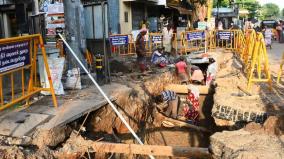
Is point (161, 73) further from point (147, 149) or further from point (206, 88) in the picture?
point (147, 149)

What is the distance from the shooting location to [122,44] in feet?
50.3

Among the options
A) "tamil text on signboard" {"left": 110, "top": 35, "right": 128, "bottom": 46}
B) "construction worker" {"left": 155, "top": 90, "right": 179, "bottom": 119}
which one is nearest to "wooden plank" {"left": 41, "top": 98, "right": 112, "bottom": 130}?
"construction worker" {"left": 155, "top": 90, "right": 179, "bottom": 119}

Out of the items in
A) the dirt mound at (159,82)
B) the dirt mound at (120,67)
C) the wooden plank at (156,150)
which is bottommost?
the wooden plank at (156,150)

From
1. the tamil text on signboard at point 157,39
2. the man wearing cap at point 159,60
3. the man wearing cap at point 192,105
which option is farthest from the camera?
the tamil text on signboard at point 157,39

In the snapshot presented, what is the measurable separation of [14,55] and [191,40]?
11.5 meters

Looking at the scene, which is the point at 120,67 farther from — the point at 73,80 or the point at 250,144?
the point at 250,144

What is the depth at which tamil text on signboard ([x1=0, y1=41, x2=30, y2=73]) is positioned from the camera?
5.62 metres

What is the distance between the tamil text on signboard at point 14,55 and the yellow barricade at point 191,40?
1070 cm

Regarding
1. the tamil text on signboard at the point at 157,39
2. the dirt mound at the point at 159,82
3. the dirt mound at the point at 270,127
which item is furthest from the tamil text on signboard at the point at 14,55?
the tamil text on signboard at the point at 157,39

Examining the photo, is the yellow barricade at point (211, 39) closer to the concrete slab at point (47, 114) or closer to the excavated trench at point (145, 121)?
the excavated trench at point (145, 121)

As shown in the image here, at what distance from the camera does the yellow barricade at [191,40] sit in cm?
1609

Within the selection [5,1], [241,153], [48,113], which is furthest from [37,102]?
[5,1]

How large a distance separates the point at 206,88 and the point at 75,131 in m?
5.64

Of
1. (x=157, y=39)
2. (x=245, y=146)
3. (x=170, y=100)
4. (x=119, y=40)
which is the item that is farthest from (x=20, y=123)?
(x=157, y=39)
